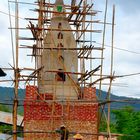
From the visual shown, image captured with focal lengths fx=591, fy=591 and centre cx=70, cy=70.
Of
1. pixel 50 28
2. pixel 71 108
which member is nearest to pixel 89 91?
pixel 71 108

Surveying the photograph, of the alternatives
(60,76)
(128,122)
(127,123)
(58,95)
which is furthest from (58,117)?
(128,122)

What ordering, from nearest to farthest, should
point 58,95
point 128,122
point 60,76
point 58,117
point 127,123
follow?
1. point 58,117
2. point 58,95
3. point 60,76
4. point 127,123
5. point 128,122

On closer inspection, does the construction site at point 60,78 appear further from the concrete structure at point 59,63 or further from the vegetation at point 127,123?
the vegetation at point 127,123

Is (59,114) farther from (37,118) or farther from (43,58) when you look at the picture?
(43,58)

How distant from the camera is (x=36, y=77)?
3444 cm

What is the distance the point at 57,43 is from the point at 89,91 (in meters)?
3.48

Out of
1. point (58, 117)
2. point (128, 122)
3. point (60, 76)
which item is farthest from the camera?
point (128, 122)

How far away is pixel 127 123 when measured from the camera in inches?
2427

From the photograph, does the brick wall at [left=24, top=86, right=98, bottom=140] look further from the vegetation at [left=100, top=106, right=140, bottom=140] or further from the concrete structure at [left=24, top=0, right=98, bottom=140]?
the vegetation at [left=100, top=106, right=140, bottom=140]

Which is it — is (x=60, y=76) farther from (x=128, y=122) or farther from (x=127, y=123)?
(x=128, y=122)

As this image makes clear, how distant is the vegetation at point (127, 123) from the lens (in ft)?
192

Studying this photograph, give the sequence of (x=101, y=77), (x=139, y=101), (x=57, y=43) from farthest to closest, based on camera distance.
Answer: (x=57, y=43) → (x=101, y=77) → (x=139, y=101)

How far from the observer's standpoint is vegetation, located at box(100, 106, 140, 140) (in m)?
58.4

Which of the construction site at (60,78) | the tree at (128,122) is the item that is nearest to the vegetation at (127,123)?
the tree at (128,122)
